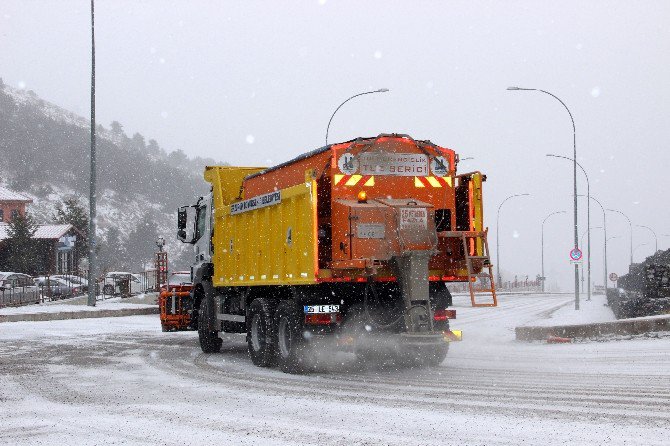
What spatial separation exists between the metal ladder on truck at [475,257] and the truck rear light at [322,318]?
1.96 metres

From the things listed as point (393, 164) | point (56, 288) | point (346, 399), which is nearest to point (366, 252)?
point (393, 164)

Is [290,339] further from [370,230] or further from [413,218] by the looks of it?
[413,218]

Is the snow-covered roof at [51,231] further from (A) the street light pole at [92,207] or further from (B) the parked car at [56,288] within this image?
(A) the street light pole at [92,207]

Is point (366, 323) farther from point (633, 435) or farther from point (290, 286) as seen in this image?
point (633, 435)

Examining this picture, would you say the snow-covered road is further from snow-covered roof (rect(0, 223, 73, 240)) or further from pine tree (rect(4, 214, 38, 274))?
snow-covered roof (rect(0, 223, 73, 240))

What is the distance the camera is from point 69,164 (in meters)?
171

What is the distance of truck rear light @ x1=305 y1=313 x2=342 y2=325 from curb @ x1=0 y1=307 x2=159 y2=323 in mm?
22082

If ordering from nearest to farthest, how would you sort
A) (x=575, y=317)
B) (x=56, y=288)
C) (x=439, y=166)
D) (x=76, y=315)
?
(x=439, y=166) → (x=575, y=317) → (x=76, y=315) → (x=56, y=288)

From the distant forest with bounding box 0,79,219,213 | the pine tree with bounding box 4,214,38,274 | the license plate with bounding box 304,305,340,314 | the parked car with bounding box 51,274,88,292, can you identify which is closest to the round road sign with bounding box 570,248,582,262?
the license plate with bounding box 304,305,340,314

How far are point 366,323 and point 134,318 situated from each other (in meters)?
22.4

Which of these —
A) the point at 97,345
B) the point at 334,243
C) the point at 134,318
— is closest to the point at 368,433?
the point at 334,243

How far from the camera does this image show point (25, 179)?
157250 millimetres

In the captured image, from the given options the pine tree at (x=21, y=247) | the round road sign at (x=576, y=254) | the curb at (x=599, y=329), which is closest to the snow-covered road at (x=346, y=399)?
the curb at (x=599, y=329)

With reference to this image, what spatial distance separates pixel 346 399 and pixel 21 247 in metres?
60.4
